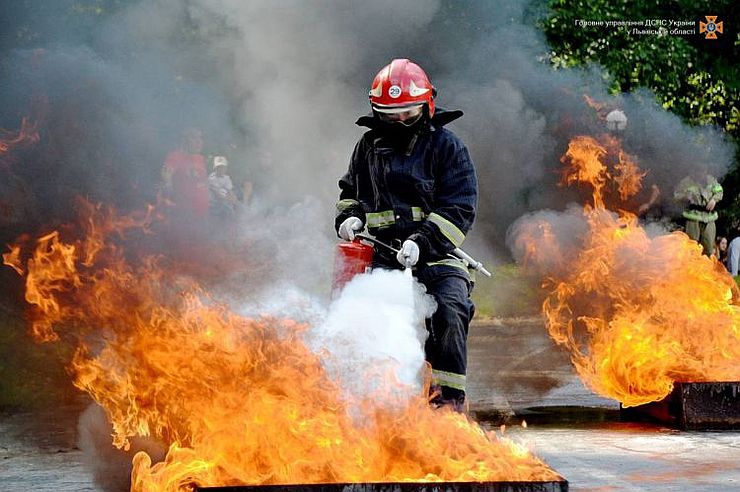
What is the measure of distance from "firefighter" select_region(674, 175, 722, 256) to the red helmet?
28.4 ft

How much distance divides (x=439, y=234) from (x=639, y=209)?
7299 millimetres

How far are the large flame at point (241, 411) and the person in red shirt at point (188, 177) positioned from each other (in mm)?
1789

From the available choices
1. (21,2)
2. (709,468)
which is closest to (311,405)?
(709,468)

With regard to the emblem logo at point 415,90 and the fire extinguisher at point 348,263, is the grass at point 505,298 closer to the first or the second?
the emblem logo at point 415,90

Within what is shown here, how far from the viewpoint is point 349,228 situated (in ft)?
19.1

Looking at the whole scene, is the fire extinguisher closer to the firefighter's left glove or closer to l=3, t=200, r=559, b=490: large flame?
the firefighter's left glove

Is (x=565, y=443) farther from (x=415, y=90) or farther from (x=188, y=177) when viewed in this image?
(x=188, y=177)

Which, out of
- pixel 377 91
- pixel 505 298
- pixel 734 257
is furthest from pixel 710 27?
pixel 377 91

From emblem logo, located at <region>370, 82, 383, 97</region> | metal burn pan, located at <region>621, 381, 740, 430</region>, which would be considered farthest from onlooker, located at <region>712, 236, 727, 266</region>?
emblem logo, located at <region>370, 82, 383, 97</region>

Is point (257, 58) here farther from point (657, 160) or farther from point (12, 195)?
point (657, 160)

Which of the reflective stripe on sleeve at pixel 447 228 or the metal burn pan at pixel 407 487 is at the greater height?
the reflective stripe on sleeve at pixel 447 228

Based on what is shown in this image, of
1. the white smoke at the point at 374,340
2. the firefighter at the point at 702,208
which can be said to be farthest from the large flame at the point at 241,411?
the firefighter at the point at 702,208

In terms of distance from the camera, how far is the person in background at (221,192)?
27.8 ft

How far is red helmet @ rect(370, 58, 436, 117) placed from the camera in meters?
5.68
